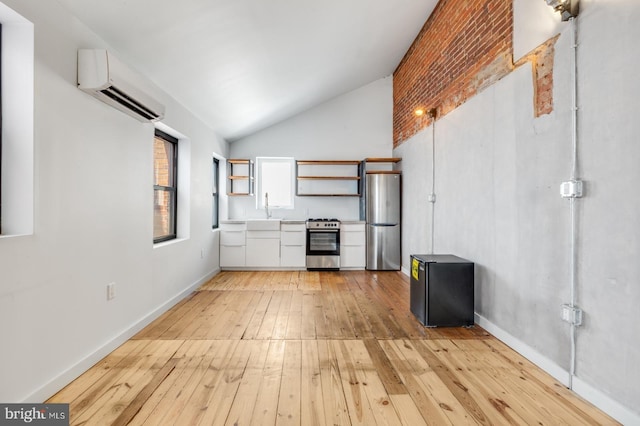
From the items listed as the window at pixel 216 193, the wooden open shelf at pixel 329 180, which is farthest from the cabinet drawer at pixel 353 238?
the window at pixel 216 193

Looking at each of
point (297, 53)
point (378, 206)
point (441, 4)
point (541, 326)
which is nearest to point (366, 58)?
point (441, 4)

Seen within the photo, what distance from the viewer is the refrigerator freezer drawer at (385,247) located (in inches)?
209

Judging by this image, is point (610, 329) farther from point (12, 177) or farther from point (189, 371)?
point (12, 177)

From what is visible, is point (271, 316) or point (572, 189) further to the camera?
point (271, 316)

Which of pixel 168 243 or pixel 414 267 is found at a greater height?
pixel 168 243

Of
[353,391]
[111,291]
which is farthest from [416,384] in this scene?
[111,291]

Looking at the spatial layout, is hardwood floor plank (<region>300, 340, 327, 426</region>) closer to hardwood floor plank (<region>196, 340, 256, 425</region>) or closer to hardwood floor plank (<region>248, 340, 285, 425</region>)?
hardwood floor plank (<region>248, 340, 285, 425</region>)

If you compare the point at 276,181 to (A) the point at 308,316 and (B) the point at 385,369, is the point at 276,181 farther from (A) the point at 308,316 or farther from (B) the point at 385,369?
(B) the point at 385,369

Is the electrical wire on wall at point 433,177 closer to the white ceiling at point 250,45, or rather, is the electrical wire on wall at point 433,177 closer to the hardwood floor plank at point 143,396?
the white ceiling at point 250,45

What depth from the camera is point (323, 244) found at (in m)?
5.37

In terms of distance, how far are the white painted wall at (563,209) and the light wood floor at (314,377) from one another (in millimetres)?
251

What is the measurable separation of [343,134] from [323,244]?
2.20 m

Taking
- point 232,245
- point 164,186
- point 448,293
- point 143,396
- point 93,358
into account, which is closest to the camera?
point 143,396

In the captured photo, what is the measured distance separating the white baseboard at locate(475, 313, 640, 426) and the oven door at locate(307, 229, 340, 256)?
2.93 m
